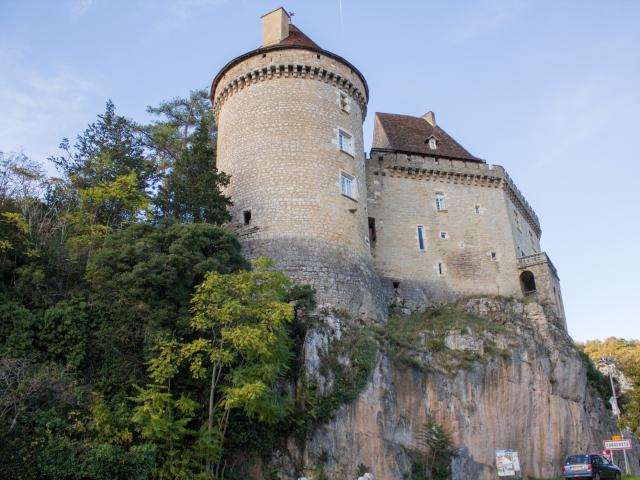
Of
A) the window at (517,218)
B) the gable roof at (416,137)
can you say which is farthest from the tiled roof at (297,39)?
the window at (517,218)

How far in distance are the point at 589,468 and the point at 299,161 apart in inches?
627

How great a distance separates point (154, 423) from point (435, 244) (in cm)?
2025

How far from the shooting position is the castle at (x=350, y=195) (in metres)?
24.8

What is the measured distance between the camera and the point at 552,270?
110ft

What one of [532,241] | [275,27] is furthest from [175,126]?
[532,241]

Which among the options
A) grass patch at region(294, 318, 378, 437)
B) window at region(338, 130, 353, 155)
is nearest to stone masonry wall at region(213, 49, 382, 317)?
window at region(338, 130, 353, 155)

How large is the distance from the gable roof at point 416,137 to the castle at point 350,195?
0.13 meters

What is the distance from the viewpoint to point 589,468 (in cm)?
1973

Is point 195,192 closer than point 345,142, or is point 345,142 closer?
point 195,192

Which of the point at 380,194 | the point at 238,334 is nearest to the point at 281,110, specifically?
the point at 380,194

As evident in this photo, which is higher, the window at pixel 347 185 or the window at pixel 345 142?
the window at pixel 345 142

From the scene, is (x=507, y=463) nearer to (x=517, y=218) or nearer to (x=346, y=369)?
(x=346, y=369)

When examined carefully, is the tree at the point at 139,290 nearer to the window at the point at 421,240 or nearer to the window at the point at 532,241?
the window at the point at 421,240

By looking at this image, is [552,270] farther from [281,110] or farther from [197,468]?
[197,468]
